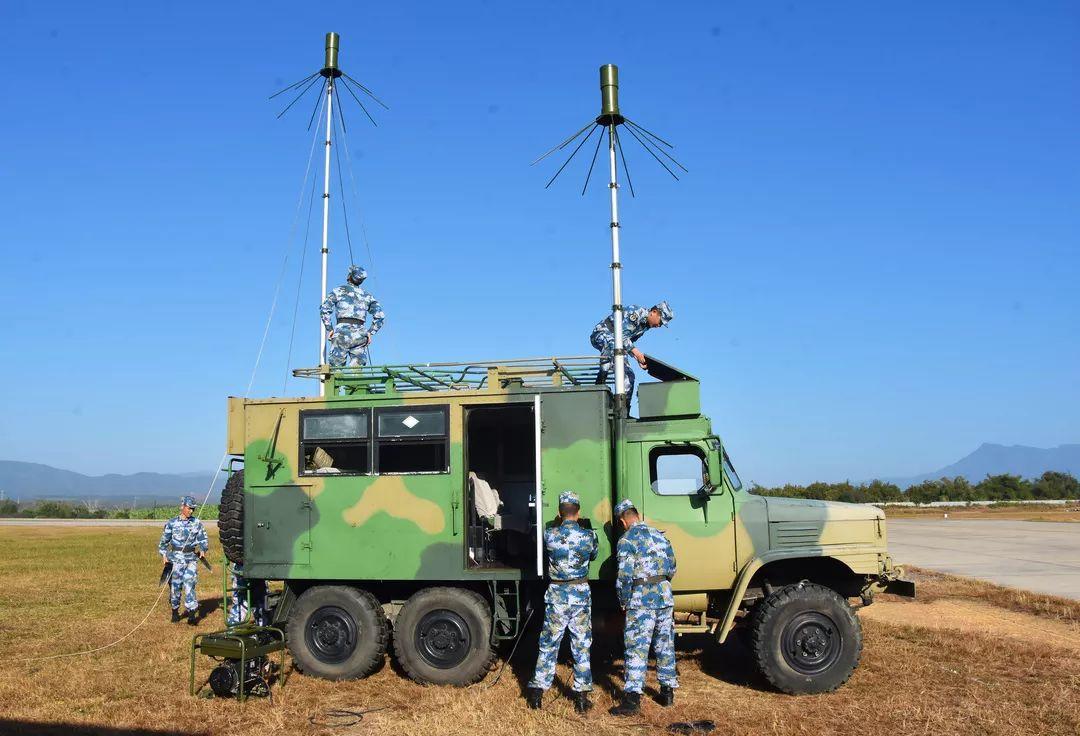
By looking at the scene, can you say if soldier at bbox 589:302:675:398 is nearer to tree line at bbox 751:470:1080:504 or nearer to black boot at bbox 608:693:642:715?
black boot at bbox 608:693:642:715

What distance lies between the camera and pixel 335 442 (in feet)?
32.7

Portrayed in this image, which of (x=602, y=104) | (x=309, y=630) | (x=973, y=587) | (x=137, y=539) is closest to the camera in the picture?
(x=309, y=630)

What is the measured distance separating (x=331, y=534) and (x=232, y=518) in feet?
4.12

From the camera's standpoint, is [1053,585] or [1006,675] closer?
[1006,675]

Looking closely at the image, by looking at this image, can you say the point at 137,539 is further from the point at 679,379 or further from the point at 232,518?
the point at 679,379

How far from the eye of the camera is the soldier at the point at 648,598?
8336 mm

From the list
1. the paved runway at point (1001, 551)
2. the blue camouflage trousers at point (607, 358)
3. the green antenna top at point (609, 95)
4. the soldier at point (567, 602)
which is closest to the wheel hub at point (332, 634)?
the soldier at point (567, 602)

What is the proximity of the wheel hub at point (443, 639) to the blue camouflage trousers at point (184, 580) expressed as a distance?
6328 millimetres

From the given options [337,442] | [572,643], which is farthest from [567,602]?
[337,442]

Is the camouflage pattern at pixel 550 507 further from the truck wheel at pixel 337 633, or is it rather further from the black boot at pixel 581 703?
the black boot at pixel 581 703

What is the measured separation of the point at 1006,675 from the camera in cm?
928

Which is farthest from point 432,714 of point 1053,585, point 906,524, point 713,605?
point 906,524

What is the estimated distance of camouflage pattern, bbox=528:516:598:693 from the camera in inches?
332

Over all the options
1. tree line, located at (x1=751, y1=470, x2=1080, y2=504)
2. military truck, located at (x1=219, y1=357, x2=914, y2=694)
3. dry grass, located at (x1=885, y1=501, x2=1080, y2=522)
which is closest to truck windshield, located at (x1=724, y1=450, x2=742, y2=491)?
military truck, located at (x1=219, y1=357, x2=914, y2=694)
